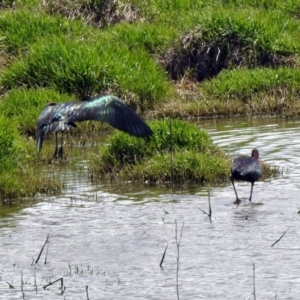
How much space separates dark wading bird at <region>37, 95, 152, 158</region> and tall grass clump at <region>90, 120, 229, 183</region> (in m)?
0.57

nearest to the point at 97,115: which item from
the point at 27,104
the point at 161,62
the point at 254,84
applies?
the point at 27,104

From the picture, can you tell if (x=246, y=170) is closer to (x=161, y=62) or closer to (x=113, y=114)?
(x=113, y=114)

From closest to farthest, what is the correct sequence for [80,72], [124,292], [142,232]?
[124,292] < [142,232] < [80,72]

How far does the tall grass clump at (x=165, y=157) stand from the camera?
34.9ft

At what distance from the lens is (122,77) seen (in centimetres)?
1472

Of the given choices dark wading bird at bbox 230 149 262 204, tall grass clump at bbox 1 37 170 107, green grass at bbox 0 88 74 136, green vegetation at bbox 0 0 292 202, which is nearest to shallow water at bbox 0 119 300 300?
dark wading bird at bbox 230 149 262 204

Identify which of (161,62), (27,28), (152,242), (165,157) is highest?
(27,28)

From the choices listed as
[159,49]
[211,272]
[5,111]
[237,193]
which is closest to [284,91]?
[159,49]

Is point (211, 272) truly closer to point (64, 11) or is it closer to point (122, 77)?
point (122, 77)

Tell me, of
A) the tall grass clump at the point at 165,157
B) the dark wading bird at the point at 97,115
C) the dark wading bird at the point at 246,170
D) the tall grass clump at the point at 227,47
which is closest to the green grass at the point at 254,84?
the tall grass clump at the point at 227,47

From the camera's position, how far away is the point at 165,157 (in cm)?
1077

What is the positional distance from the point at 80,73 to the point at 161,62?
2048 mm

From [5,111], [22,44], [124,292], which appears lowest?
[124,292]

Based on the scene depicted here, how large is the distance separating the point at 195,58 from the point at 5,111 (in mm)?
3753
